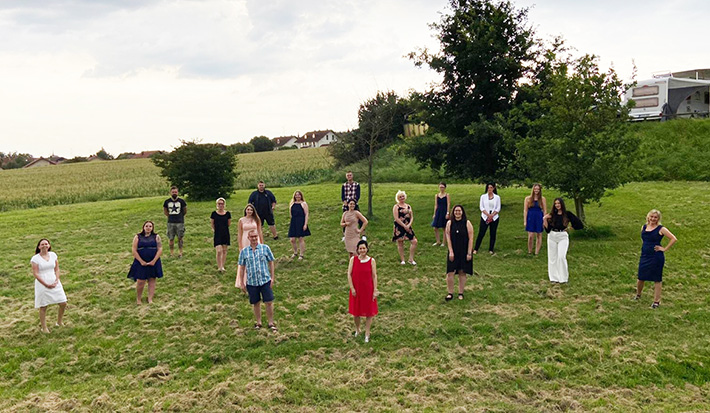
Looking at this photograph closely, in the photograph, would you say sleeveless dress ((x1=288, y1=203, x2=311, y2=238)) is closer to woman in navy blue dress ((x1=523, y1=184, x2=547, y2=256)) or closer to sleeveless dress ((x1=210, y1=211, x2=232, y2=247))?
sleeveless dress ((x1=210, y1=211, x2=232, y2=247))

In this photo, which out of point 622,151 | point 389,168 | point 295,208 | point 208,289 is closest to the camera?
point 208,289

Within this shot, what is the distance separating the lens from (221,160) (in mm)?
27078

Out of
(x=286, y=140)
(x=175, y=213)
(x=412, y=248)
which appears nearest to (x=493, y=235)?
(x=412, y=248)

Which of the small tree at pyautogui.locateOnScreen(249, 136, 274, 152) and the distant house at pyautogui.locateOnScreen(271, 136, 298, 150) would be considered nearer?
the small tree at pyautogui.locateOnScreen(249, 136, 274, 152)

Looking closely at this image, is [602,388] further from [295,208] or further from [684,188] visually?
[684,188]

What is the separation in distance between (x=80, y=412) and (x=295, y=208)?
291 inches

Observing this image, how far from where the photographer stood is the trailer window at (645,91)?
3366 centimetres

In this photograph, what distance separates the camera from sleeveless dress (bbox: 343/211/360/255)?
476 inches

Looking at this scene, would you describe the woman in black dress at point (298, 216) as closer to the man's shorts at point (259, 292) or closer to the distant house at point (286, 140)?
the man's shorts at point (259, 292)

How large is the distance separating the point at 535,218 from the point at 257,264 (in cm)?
751

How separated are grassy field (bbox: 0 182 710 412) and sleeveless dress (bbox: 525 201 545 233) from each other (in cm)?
77

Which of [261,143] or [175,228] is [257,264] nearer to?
[175,228]

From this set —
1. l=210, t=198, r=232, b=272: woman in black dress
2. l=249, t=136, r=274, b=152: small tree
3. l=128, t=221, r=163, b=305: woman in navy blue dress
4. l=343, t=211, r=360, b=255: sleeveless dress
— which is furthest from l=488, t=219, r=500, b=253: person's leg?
l=249, t=136, r=274, b=152: small tree

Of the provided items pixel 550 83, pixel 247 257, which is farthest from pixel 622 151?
pixel 247 257
